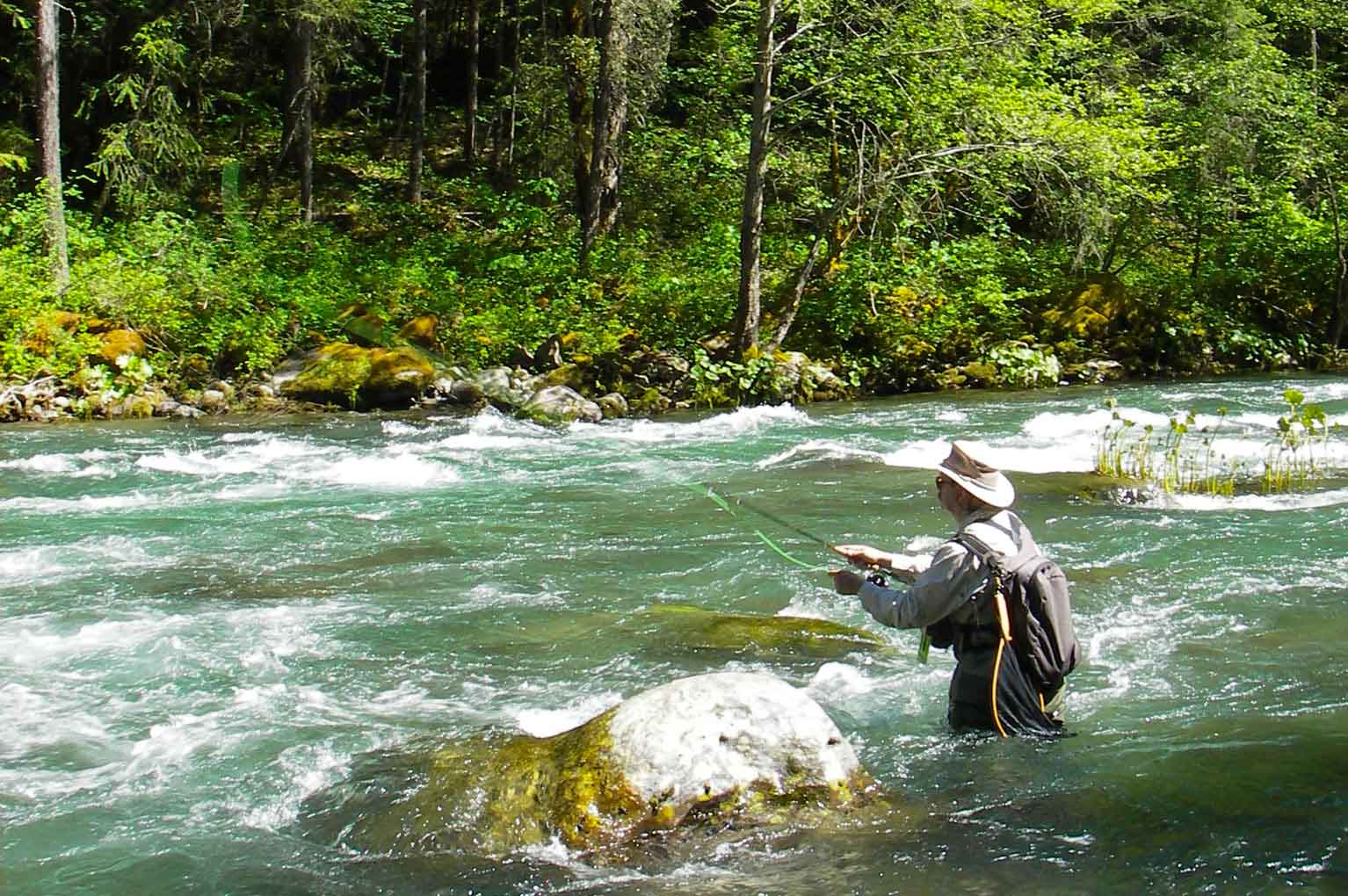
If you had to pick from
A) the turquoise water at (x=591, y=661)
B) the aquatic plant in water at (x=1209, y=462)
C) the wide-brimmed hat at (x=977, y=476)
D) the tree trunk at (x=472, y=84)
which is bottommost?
the turquoise water at (x=591, y=661)

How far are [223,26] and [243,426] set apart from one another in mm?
19573

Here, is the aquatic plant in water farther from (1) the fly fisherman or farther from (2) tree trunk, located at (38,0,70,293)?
(2) tree trunk, located at (38,0,70,293)

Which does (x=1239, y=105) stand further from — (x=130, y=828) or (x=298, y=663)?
(x=130, y=828)

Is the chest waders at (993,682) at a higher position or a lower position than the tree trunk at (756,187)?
lower

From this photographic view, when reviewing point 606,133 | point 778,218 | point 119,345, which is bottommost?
point 119,345

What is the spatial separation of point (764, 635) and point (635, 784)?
233 centimetres

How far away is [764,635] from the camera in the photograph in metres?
6.59

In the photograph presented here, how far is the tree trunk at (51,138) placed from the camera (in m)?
18.2

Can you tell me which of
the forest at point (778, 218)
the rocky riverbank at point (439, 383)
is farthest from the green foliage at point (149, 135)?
the rocky riverbank at point (439, 383)

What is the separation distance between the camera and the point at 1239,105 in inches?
835

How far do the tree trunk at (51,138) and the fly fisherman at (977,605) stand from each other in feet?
53.8

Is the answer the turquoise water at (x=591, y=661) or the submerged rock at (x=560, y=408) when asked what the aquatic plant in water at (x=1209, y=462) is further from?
the submerged rock at (x=560, y=408)

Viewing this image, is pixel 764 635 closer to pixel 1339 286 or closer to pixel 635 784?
pixel 635 784

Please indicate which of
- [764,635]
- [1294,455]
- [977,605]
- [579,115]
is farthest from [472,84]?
[977,605]
